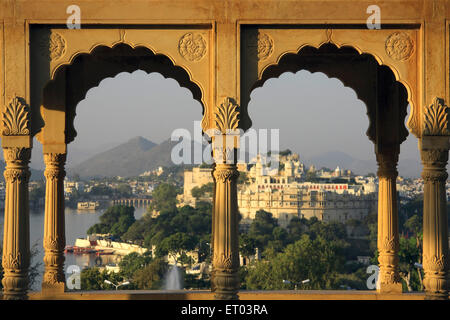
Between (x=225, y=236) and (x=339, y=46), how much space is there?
502 cm

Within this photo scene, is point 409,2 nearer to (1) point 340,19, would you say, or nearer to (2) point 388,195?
(1) point 340,19

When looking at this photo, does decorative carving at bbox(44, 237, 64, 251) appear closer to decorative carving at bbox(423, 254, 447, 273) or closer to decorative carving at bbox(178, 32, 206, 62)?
decorative carving at bbox(178, 32, 206, 62)

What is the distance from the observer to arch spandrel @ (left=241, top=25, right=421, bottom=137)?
18.5 m

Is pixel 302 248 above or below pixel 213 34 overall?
below

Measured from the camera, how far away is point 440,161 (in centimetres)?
1862

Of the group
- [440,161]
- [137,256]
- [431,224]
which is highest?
[440,161]

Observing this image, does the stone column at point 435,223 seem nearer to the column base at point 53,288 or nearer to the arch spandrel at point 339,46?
the arch spandrel at point 339,46

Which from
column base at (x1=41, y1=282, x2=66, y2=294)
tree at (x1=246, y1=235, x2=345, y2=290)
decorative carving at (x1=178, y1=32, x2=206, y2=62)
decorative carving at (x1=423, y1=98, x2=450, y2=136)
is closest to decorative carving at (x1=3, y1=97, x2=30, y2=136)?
decorative carving at (x1=178, y1=32, x2=206, y2=62)

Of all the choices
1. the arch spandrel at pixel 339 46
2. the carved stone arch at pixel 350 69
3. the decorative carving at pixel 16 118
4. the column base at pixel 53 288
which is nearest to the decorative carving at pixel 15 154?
the decorative carving at pixel 16 118

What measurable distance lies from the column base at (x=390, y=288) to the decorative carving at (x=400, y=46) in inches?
292

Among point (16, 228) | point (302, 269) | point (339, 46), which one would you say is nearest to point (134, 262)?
point (302, 269)
